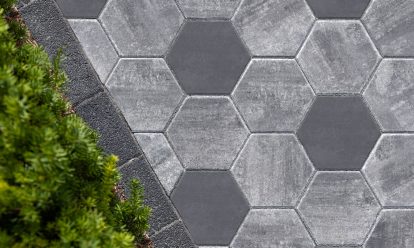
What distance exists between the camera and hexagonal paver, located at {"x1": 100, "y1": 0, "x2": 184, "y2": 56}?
2.67 metres

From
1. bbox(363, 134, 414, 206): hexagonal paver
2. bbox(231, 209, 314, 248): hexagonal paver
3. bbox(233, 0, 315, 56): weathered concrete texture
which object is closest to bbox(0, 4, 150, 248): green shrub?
bbox(231, 209, 314, 248): hexagonal paver

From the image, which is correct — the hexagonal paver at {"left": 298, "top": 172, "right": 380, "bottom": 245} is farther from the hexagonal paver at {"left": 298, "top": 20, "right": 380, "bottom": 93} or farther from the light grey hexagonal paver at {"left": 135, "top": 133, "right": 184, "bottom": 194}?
the light grey hexagonal paver at {"left": 135, "top": 133, "right": 184, "bottom": 194}

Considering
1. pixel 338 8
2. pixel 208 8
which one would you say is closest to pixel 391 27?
pixel 338 8

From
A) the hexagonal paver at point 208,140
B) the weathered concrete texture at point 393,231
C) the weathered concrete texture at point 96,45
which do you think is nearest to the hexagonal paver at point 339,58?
the hexagonal paver at point 208,140

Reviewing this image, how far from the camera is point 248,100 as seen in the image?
2666 mm

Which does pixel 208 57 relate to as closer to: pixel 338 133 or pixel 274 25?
pixel 274 25

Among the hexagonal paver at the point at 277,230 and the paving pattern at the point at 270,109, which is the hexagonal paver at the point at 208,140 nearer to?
the paving pattern at the point at 270,109

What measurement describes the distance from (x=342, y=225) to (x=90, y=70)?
124 centimetres

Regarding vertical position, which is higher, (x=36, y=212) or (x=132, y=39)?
(x=36, y=212)

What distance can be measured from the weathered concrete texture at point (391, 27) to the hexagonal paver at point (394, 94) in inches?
2.0

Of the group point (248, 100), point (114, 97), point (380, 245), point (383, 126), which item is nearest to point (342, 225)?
point (380, 245)

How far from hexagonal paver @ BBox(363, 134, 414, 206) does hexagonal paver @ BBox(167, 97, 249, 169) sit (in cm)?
56

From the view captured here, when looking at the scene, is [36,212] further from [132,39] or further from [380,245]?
[380,245]

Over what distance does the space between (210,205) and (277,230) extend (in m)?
0.30
